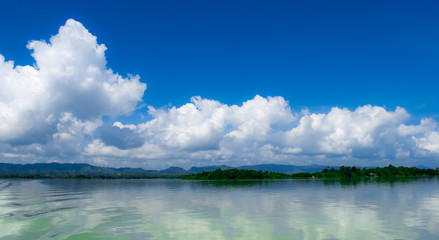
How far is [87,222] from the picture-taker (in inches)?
1094

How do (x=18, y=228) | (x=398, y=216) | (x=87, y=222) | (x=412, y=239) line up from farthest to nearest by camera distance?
(x=398, y=216)
(x=87, y=222)
(x=18, y=228)
(x=412, y=239)

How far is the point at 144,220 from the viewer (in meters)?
28.6

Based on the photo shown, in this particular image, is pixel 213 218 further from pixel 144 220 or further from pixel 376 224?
pixel 376 224

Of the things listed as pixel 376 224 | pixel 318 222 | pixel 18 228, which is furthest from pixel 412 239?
pixel 18 228

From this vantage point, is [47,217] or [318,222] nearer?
[318,222]

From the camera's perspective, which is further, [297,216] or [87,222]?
[297,216]

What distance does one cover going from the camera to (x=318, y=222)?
26281mm

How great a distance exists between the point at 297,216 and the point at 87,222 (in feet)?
67.8

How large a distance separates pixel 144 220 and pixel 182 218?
3.76 metres

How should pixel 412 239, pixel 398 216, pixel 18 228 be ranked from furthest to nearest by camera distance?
1. pixel 398 216
2. pixel 18 228
3. pixel 412 239

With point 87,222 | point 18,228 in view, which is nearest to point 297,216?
→ point 87,222

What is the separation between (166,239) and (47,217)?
1826cm

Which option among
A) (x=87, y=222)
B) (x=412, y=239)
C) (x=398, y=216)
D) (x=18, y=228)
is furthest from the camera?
(x=398, y=216)

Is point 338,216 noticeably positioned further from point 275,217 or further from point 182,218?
point 182,218
